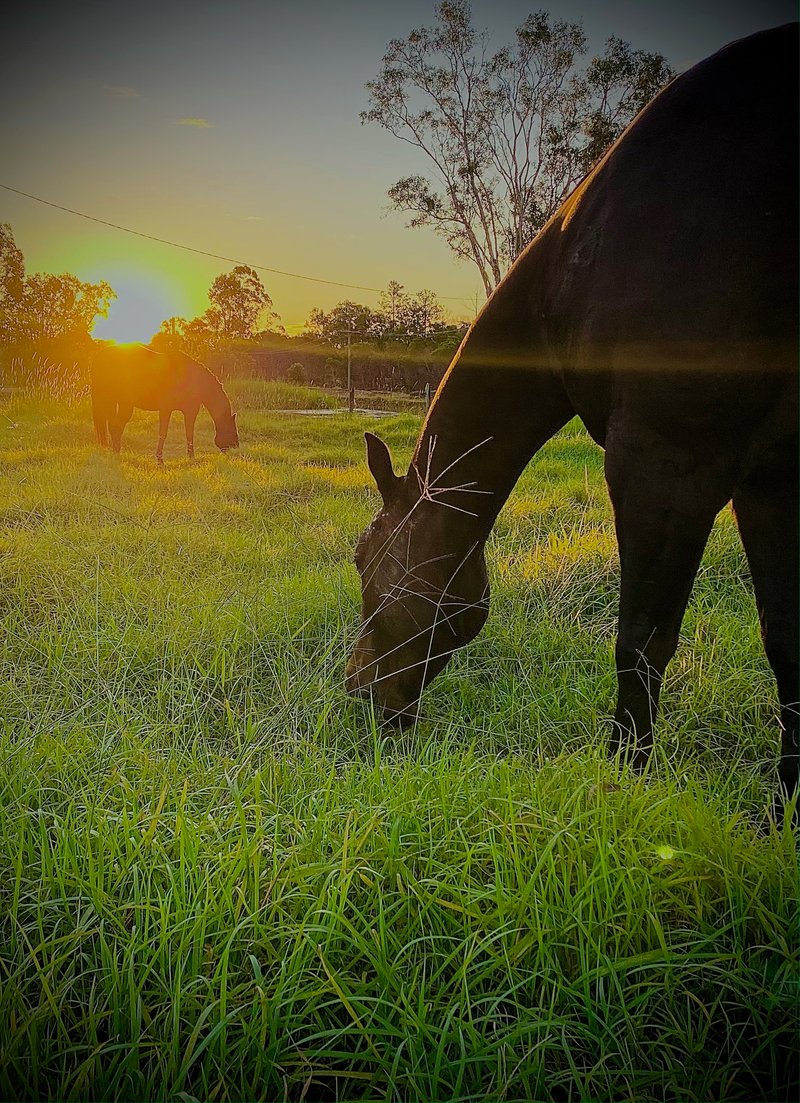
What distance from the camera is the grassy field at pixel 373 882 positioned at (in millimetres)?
1242

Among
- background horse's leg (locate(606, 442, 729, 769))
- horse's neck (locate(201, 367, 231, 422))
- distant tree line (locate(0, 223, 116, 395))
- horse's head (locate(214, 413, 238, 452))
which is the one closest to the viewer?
background horse's leg (locate(606, 442, 729, 769))

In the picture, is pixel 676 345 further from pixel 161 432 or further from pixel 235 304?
pixel 161 432

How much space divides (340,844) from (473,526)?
4.23 feet

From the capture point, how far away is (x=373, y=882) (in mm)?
1523

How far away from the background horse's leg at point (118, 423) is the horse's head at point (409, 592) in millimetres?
5701

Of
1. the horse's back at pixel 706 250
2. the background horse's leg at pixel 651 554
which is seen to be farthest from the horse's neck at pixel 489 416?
the background horse's leg at pixel 651 554

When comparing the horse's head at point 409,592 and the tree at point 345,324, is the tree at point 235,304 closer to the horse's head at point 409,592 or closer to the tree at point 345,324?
the tree at point 345,324

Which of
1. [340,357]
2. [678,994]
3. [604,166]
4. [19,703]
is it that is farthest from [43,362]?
[678,994]

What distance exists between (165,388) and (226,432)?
100cm

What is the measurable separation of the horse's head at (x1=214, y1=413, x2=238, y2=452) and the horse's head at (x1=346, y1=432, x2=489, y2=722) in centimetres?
602

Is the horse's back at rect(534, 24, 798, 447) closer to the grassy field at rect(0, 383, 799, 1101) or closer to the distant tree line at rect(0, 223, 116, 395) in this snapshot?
the grassy field at rect(0, 383, 799, 1101)

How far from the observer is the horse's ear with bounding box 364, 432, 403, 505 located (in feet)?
8.26

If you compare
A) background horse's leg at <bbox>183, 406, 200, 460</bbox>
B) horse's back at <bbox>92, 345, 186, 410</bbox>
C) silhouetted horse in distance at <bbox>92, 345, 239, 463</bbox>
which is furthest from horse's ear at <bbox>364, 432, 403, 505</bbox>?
horse's back at <bbox>92, 345, 186, 410</bbox>

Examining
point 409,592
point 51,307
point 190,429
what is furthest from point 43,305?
point 190,429
